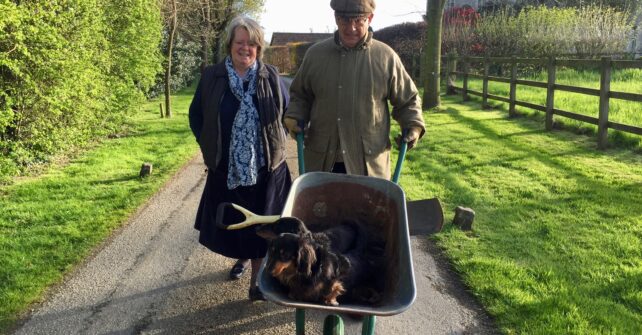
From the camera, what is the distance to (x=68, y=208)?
6062 millimetres

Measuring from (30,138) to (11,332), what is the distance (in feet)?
14.8

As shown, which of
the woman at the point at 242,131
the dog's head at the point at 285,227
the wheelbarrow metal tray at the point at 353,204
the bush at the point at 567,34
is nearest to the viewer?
the dog's head at the point at 285,227

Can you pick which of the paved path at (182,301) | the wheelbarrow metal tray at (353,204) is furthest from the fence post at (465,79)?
the wheelbarrow metal tray at (353,204)

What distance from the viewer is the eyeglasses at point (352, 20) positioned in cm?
330

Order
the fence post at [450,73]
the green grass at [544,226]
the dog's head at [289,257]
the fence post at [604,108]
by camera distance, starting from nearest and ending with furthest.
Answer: the dog's head at [289,257] → the green grass at [544,226] → the fence post at [604,108] → the fence post at [450,73]

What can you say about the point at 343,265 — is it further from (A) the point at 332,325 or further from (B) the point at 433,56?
(B) the point at 433,56

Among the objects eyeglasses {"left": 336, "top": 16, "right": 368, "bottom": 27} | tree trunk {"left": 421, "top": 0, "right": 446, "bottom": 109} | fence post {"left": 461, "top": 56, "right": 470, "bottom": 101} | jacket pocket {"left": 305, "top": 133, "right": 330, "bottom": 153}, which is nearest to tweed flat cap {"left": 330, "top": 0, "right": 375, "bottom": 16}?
eyeglasses {"left": 336, "top": 16, "right": 368, "bottom": 27}

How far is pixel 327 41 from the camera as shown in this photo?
11.8 feet

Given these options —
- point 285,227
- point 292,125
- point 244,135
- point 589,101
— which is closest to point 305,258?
point 285,227

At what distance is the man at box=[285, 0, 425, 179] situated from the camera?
11.4 feet

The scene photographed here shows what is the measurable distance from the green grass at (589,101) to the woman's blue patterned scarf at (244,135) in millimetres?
6884

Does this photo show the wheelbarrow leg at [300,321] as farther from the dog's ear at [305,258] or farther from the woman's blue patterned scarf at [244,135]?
the woman's blue patterned scarf at [244,135]

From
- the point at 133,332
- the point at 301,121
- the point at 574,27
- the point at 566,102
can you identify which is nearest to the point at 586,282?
the point at 301,121

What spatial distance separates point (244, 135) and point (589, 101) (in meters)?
10.1
